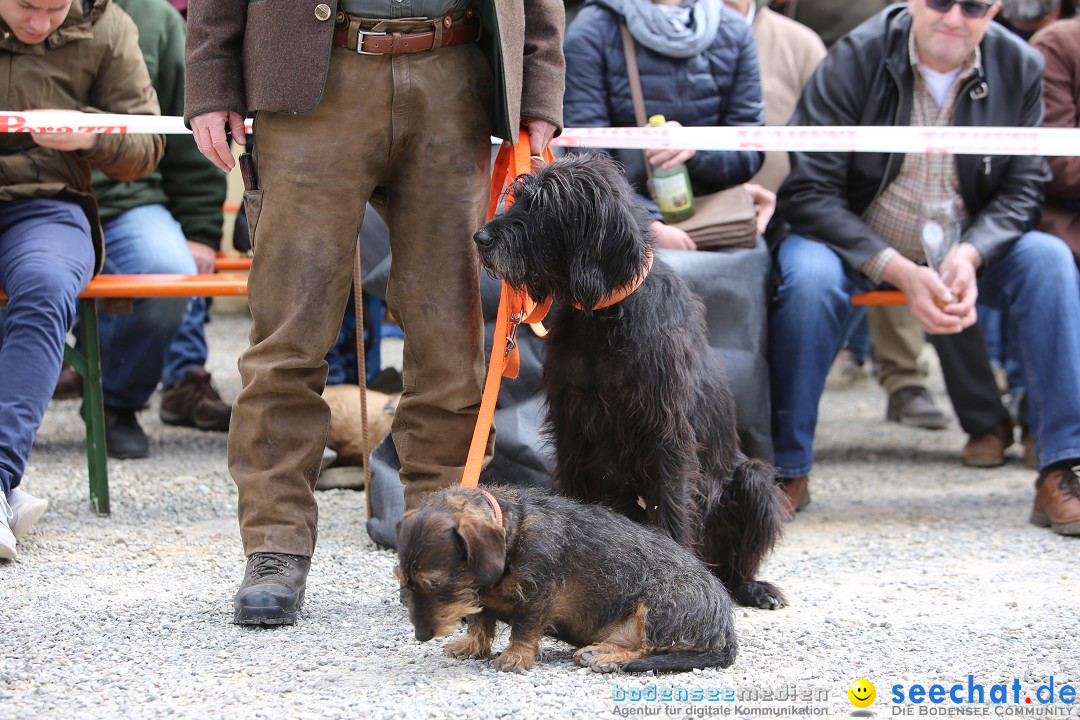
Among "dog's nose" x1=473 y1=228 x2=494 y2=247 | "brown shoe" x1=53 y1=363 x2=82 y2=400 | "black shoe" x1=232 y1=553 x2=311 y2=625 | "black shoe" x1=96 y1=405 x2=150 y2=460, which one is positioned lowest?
"brown shoe" x1=53 y1=363 x2=82 y2=400

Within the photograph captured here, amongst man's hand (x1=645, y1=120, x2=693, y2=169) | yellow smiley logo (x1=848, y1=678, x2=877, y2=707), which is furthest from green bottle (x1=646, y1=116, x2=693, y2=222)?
yellow smiley logo (x1=848, y1=678, x2=877, y2=707)

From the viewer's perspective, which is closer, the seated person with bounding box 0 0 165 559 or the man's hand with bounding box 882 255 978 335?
the seated person with bounding box 0 0 165 559

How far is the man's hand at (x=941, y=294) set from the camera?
479 cm

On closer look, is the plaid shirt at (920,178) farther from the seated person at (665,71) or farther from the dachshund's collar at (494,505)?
the dachshund's collar at (494,505)

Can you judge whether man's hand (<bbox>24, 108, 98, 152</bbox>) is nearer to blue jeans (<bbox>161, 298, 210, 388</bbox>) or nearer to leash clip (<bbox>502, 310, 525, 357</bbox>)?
blue jeans (<bbox>161, 298, 210, 388</bbox>)

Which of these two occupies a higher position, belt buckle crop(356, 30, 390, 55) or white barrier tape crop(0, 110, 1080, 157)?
belt buckle crop(356, 30, 390, 55)

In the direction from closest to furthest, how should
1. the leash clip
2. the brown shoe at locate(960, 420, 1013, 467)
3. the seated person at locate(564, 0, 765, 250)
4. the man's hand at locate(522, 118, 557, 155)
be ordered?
the leash clip → the man's hand at locate(522, 118, 557, 155) → the seated person at locate(564, 0, 765, 250) → the brown shoe at locate(960, 420, 1013, 467)

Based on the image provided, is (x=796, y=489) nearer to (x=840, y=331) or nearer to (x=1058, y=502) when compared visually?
(x=840, y=331)

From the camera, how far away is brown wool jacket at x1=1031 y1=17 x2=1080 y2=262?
5.28 metres

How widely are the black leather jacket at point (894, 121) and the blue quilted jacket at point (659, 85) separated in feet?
1.06

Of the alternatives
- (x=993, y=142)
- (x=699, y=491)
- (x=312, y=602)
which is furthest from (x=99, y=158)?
(x=993, y=142)

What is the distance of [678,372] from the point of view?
3309mm

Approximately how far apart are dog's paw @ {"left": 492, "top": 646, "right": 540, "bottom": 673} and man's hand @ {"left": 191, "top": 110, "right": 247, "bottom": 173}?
150cm

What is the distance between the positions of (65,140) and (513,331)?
87.3 inches
